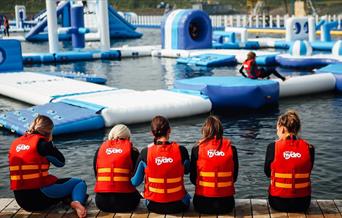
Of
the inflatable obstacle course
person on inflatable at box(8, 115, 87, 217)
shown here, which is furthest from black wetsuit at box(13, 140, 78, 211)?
the inflatable obstacle course

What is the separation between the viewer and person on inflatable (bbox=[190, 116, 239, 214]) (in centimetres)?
459

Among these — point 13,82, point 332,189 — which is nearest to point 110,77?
point 13,82

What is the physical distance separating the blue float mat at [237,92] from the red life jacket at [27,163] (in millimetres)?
6728

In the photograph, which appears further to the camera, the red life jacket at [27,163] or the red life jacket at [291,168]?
the red life jacket at [27,163]

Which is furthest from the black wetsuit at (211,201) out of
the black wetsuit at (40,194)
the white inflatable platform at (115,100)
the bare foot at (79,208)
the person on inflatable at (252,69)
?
the person on inflatable at (252,69)

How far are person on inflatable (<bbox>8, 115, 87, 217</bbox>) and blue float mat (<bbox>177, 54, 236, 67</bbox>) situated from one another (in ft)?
49.1

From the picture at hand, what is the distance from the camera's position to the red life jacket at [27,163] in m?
4.74

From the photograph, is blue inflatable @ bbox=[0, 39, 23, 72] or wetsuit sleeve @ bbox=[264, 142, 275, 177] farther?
blue inflatable @ bbox=[0, 39, 23, 72]

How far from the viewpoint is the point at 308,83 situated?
12938mm

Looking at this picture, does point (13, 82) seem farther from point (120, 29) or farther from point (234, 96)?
point (120, 29)

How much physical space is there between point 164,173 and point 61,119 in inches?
203

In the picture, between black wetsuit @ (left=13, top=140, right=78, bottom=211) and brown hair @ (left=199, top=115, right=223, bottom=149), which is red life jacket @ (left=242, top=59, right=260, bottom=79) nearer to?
brown hair @ (left=199, top=115, right=223, bottom=149)

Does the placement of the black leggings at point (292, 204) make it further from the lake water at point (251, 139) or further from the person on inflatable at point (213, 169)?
the lake water at point (251, 139)

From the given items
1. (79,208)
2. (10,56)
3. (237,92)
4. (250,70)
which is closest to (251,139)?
(237,92)
